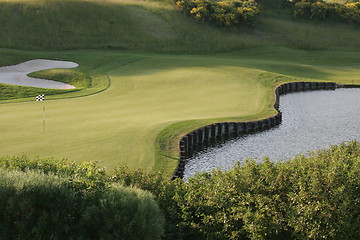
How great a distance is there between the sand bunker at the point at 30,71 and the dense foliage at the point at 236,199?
27871 millimetres

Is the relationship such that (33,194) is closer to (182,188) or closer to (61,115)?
(182,188)

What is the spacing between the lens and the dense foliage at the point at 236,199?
12156 mm

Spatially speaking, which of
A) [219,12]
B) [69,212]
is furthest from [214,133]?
[219,12]

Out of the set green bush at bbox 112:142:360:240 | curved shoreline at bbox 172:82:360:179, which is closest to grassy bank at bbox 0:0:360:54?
curved shoreline at bbox 172:82:360:179

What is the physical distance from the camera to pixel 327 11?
81.1 m

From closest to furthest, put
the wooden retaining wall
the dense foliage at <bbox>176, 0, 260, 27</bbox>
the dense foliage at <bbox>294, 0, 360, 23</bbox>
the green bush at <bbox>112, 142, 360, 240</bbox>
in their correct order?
the green bush at <bbox>112, 142, 360, 240</bbox>, the wooden retaining wall, the dense foliage at <bbox>176, 0, 260, 27</bbox>, the dense foliage at <bbox>294, 0, 360, 23</bbox>

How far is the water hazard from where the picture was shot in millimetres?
25234

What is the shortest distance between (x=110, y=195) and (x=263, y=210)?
411 centimetres

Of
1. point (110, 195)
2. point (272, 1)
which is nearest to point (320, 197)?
point (110, 195)

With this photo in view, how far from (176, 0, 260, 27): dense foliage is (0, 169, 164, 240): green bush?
6192 cm

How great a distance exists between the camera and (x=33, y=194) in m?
12.1

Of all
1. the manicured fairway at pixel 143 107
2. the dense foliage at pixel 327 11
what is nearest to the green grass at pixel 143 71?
the manicured fairway at pixel 143 107

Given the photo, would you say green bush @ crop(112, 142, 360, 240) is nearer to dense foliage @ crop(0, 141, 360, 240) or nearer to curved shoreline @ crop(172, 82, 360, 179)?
dense foliage @ crop(0, 141, 360, 240)

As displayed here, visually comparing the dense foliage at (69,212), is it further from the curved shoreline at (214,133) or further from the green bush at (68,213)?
the curved shoreline at (214,133)
